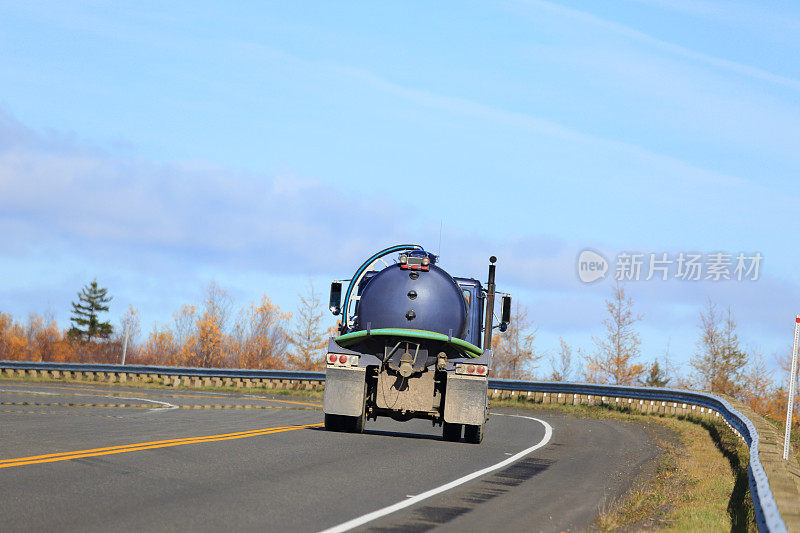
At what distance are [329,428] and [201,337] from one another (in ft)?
264

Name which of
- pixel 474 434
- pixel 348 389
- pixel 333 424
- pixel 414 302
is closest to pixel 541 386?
pixel 474 434

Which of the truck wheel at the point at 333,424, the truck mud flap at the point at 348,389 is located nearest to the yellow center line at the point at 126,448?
the truck wheel at the point at 333,424

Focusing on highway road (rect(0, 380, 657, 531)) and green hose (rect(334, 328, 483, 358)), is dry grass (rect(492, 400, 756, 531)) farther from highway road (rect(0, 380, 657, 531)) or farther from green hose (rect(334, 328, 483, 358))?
green hose (rect(334, 328, 483, 358))

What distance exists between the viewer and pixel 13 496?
30.6 ft

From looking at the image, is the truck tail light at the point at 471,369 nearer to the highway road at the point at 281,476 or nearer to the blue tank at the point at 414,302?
the blue tank at the point at 414,302

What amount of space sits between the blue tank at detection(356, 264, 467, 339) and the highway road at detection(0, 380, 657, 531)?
7.14ft

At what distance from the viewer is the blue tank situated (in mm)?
17875

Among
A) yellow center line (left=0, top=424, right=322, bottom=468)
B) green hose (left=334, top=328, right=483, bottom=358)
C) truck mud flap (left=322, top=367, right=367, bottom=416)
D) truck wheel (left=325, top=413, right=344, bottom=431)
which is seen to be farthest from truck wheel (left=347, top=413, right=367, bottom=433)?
green hose (left=334, top=328, right=483, bottom=358)

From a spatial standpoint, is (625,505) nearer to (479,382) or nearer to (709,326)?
(479,382)

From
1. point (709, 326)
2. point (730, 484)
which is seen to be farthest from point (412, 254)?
point (709, 326)

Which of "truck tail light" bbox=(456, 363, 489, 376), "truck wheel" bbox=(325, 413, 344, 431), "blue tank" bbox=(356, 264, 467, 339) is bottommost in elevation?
"truck wheel" bbox=(325, 413, 344, 431)

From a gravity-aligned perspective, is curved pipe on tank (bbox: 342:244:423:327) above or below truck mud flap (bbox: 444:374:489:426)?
above

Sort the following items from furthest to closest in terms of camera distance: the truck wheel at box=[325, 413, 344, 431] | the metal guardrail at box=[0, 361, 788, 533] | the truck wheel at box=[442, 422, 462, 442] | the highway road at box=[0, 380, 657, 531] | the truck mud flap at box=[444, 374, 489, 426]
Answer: the metal guardrail at box=[0, 361, 788, 533] < the truck wheel at box=[325, 413, 344, 431] < the truck wheel at box=[442, 422, 462, 442] < the truck mud flap at box=[444, 374, 489, 426] < the highway road at box=[0, 380, 657, 531]

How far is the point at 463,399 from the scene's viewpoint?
17672 mm
